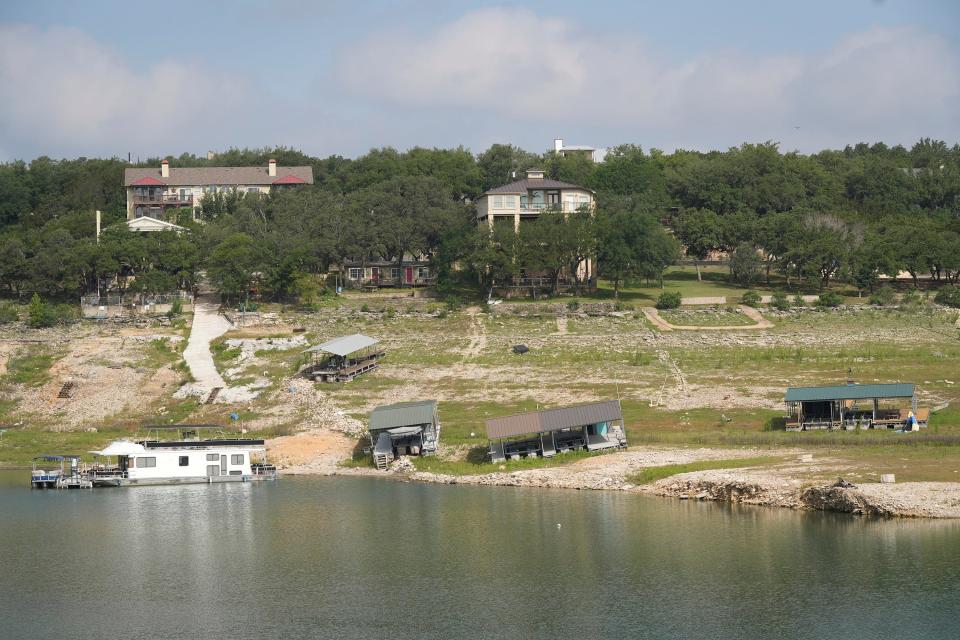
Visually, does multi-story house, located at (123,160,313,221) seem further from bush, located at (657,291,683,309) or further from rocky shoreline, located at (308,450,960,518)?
rocky shoreline, located at (308,450,960,518)

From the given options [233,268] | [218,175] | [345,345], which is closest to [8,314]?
[233,268]

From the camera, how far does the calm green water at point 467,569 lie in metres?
43.1

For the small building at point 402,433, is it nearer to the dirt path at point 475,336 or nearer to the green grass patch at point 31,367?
the dirt path at point 475,336

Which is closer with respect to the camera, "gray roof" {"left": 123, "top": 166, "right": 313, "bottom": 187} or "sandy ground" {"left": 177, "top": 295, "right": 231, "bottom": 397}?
"sandy ground" {"left": 177, "top": 295, "right": 231, "bottom": 397}

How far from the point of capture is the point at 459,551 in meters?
52.1

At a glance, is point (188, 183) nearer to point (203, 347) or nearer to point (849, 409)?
point (203, 347)

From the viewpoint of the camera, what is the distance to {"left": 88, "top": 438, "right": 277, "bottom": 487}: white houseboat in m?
69.6

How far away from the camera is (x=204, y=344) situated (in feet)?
316

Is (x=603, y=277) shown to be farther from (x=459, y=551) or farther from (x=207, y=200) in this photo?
(x=459, y=551)

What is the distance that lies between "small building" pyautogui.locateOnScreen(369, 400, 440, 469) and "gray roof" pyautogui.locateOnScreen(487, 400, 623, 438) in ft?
14.9

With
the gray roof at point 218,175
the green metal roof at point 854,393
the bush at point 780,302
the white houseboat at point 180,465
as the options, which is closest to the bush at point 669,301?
the bush at point 780,302

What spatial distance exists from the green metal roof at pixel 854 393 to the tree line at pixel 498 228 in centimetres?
4119

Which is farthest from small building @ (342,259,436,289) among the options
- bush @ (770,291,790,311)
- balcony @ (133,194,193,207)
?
balcony @ (133,194,193,207)

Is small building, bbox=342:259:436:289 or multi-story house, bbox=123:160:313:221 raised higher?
multi-story house, bbox=123:160:313:221
